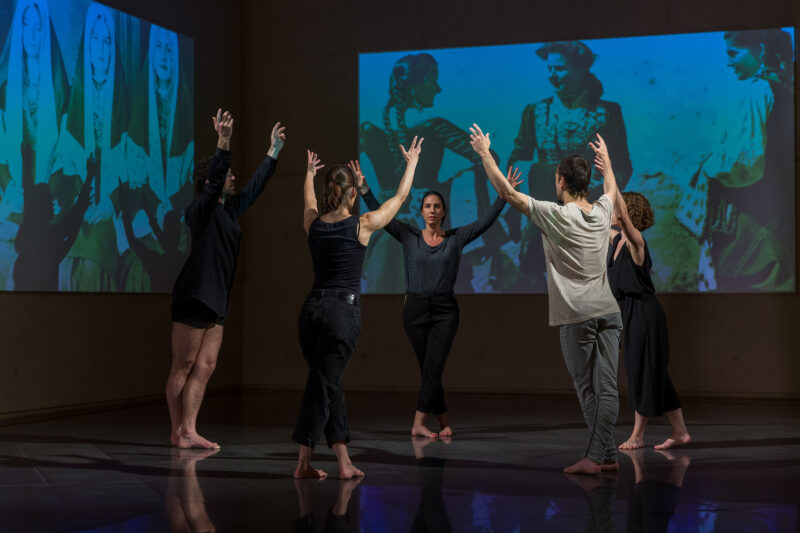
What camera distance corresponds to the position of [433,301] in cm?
612

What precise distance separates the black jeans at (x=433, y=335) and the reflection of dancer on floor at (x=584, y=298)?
5.04 ft

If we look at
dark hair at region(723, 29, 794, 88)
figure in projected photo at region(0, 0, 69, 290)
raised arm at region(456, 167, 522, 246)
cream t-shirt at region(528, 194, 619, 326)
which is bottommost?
cream t-shirt at region(528, 194, 619, 326)

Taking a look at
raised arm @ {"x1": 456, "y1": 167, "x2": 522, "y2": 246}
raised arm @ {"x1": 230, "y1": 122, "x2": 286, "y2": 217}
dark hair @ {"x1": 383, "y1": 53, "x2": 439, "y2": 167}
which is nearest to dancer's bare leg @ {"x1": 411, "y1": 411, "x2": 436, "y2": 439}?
raised arm @ {"x1": 456, "y1": 167, "x2": 522, "y2": 246}

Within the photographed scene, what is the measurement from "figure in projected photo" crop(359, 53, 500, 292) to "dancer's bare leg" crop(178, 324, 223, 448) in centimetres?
395

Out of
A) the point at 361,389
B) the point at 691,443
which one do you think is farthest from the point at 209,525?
the point at 361,389

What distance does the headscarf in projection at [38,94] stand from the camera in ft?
22.1

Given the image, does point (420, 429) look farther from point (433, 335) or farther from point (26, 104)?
point (26, 104)

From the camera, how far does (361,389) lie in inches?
373

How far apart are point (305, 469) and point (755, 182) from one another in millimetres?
5825

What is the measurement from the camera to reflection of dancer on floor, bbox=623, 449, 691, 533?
3.44 metres

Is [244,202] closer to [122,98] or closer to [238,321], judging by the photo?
[122,98]

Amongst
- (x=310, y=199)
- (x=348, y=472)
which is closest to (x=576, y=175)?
(x=310, y=199)

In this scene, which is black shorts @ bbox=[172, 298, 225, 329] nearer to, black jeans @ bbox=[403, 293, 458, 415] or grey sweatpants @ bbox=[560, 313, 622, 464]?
black jeans @ bbox=[403, 293, 458, 415]

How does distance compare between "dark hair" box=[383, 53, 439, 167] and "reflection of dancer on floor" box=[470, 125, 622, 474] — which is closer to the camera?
"reflection of dancer on floor" box=[470, 125, 622, 474]
